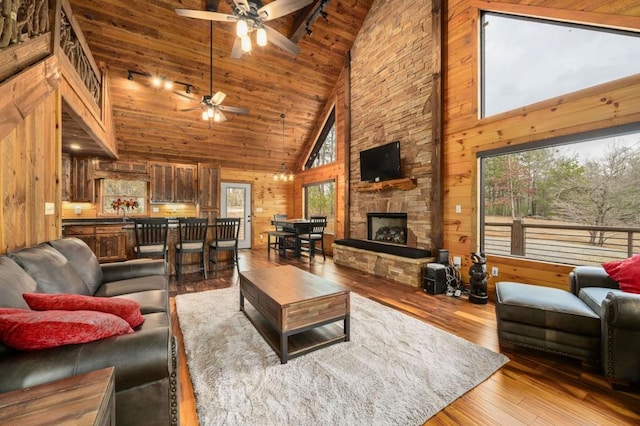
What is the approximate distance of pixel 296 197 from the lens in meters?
8.51

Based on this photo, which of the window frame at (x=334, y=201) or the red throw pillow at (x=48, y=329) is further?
the window frame at (x=334, y=201)

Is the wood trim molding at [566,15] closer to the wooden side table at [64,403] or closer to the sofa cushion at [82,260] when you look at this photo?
the wooden side table at [64,403]

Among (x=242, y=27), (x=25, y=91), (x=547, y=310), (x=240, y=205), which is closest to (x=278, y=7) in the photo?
(x=242, y=27)

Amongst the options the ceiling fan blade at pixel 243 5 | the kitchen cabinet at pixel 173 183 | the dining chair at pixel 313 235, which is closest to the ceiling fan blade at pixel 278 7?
the ceiling fan blade at pixel 243 5

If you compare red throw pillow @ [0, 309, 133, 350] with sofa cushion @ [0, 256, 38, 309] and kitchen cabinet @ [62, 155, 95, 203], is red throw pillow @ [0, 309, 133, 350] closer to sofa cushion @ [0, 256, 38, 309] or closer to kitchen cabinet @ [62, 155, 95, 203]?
sofa cushion @ [0, 256, 38, 309]

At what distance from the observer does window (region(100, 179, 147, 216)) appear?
618 cm

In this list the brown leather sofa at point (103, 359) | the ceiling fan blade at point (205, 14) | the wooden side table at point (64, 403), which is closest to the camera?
the wooden side table at point (64, 403)

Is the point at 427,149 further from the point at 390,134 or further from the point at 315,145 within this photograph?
the point at 315,145

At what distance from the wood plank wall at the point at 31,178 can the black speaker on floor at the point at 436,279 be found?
416cm

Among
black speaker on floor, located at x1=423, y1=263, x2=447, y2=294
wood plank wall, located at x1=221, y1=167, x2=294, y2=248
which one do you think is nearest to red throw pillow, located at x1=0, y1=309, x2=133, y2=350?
black speaker on floor, located at x1=423, y1=263, x2=447, y2=294

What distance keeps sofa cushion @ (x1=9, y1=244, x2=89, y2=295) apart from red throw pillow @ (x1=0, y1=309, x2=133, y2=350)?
0.72 meters

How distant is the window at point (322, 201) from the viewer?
22.8 ft

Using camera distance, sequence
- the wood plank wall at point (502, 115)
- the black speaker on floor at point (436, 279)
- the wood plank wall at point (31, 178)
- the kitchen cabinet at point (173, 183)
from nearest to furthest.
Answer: the wood plank wall at point (31, 178) < the wood plank wall at point (502, 115) < the black speaker on floor at point (436, 279) < the kitchen cabinet at point (173, 183)

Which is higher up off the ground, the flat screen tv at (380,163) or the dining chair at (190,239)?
the flat screen tv at (380,163)
